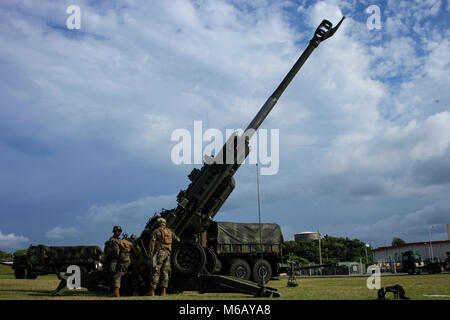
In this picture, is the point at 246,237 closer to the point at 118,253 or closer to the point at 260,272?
the point at 260,272

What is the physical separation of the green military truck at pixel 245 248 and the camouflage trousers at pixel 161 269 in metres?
7.21

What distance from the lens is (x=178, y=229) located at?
11305 millimetres

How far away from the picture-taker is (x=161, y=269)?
912 cm

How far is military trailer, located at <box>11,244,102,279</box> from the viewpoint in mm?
22469

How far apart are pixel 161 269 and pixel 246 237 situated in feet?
27.9

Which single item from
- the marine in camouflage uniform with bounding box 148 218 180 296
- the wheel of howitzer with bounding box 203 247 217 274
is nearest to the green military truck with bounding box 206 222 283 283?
the wheel of howitzer with bounding box 203 247 217 274

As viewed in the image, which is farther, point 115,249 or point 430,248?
point 430,248

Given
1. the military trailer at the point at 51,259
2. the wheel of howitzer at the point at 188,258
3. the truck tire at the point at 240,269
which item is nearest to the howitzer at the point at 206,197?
the wheel of howitzer at the point at 188,258

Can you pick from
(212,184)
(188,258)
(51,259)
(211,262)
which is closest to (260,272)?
(211,262)

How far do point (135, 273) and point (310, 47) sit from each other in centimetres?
790

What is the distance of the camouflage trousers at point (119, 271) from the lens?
918cm

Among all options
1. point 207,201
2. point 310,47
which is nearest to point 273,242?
point 207,201
